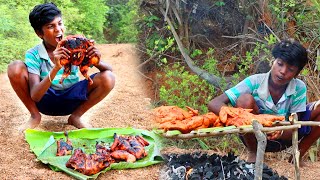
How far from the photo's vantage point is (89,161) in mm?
2373

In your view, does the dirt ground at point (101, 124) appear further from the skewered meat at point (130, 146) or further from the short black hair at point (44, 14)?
the short black hair at point (44, 14)

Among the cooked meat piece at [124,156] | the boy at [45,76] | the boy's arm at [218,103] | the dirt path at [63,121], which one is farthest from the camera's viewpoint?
the boy at [45,76]

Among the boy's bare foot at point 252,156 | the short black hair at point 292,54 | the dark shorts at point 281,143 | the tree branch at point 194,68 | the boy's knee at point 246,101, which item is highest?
the short black hair at point 292,54

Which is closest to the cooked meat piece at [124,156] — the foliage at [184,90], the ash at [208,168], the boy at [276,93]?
the ash at [208,168]

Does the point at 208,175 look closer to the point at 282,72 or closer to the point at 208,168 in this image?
the point at 208,168

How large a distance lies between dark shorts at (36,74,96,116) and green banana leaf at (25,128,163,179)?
0.23m

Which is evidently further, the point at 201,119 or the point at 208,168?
the point at 208,168

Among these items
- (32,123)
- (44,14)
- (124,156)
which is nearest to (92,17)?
(44,14)

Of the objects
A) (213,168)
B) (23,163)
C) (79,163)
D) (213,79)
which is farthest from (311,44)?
(23,163)

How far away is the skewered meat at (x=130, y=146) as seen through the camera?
2.57m

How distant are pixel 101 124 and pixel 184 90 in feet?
2.61

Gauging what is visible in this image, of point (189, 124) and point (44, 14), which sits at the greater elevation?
point (44, 14)

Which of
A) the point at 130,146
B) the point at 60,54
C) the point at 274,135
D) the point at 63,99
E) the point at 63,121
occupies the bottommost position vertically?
the point at 63,121

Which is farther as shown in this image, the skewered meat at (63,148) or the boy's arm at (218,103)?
the skewered meat at (63,148)
